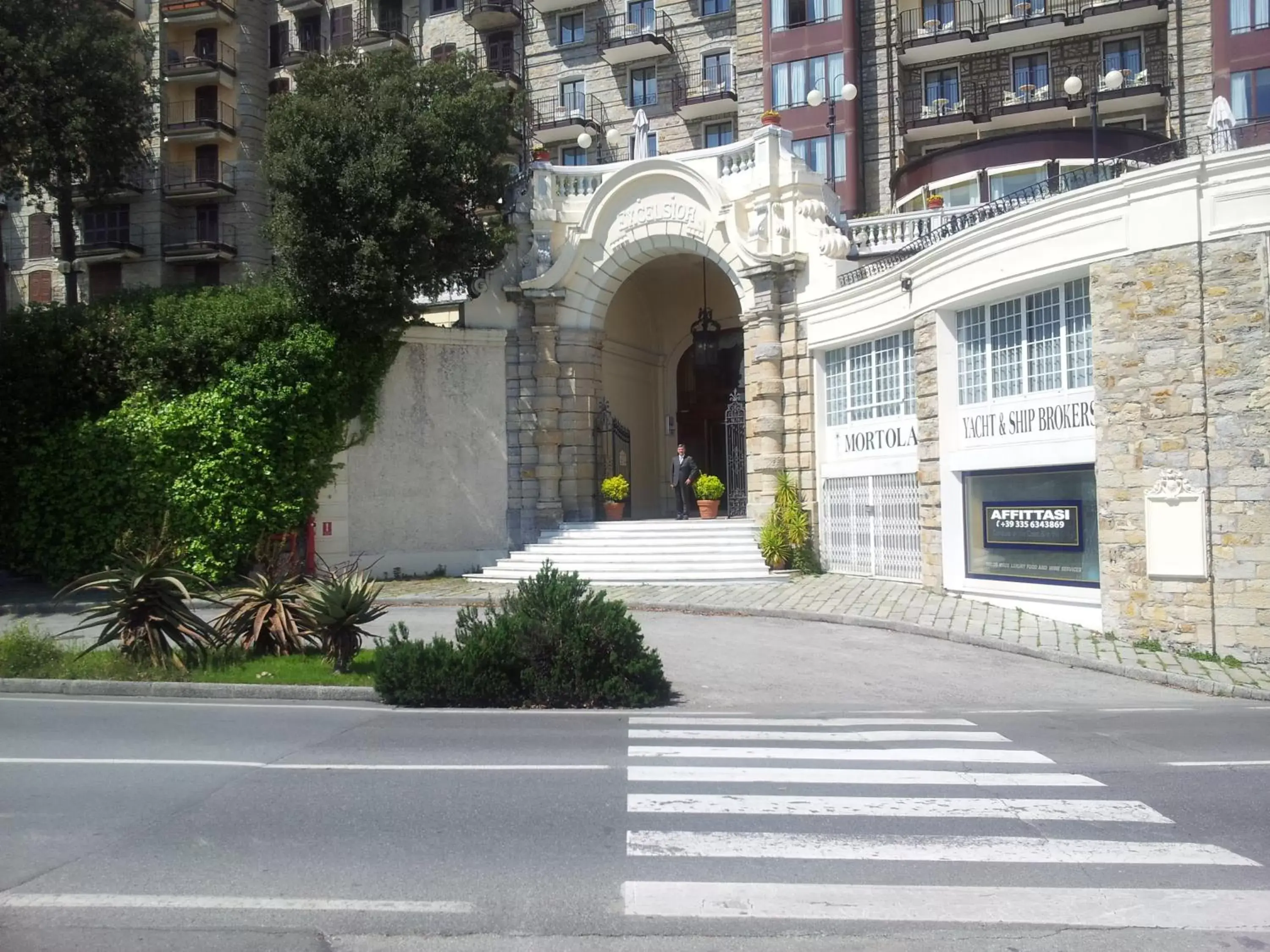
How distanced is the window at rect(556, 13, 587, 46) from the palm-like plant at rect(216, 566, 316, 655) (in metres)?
32.0

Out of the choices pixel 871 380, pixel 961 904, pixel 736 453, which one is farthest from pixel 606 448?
pixel 961 904

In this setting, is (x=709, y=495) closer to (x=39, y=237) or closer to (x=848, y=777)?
(x=848, y=777)

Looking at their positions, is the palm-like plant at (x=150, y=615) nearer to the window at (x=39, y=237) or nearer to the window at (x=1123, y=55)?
the window at (x=1123, y=55)

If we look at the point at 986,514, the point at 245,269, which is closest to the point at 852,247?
the point at 986,514

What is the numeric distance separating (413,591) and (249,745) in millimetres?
11690

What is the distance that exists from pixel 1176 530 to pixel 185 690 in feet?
38.1

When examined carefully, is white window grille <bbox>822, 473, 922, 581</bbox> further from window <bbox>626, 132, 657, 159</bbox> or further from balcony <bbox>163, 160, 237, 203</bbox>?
balcony <bbox>163, 160, 237, 203</bbox>

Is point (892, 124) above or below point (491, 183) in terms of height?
above

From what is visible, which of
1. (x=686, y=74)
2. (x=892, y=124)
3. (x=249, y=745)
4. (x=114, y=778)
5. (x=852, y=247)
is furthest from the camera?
(x=686, y=74)

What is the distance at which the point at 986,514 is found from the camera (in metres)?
16.5

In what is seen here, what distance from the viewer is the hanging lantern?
27219 mm

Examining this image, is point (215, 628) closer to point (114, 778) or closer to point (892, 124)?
point (114, 778)

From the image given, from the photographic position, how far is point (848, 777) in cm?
746

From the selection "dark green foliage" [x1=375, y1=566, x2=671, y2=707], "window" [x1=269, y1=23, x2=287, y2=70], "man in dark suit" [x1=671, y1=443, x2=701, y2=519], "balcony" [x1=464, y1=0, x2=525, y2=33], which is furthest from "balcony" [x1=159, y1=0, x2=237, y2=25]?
"dark green foliage" [x1=375, y1=566, x2=671, y2=707]
